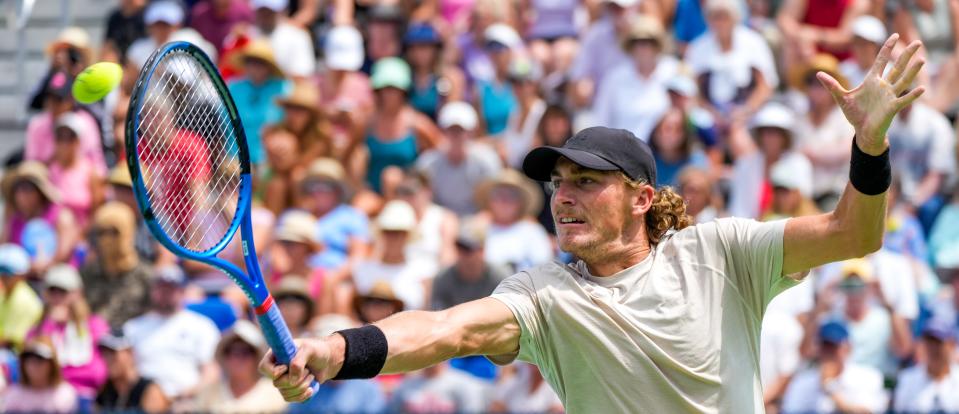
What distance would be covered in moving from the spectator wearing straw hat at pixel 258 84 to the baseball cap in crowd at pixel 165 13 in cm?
95

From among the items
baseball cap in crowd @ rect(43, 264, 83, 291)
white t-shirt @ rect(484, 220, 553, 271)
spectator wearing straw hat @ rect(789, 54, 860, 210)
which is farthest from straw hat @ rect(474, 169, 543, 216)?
baseball cap in crowd @ rect(43, 264, 83, 291)

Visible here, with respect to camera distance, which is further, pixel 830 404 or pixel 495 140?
pixel 495 140

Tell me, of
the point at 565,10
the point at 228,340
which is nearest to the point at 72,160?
the point at 228,340

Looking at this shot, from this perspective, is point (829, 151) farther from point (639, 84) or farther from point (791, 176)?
point (639, 84)

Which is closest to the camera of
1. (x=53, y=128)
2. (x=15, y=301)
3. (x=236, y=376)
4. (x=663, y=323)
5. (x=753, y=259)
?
(x=663, y=323)

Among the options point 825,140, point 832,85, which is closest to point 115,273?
point 825,140

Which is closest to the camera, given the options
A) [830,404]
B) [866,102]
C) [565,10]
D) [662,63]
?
[866,102]

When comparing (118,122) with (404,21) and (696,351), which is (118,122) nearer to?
(404,21)

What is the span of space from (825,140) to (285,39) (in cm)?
447

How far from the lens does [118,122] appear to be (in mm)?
13312

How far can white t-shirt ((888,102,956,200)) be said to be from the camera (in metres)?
11.2

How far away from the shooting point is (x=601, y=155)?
515 centimetres

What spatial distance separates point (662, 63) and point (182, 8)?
174 inches

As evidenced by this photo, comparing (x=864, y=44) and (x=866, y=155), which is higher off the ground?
(x=864, y=44)
